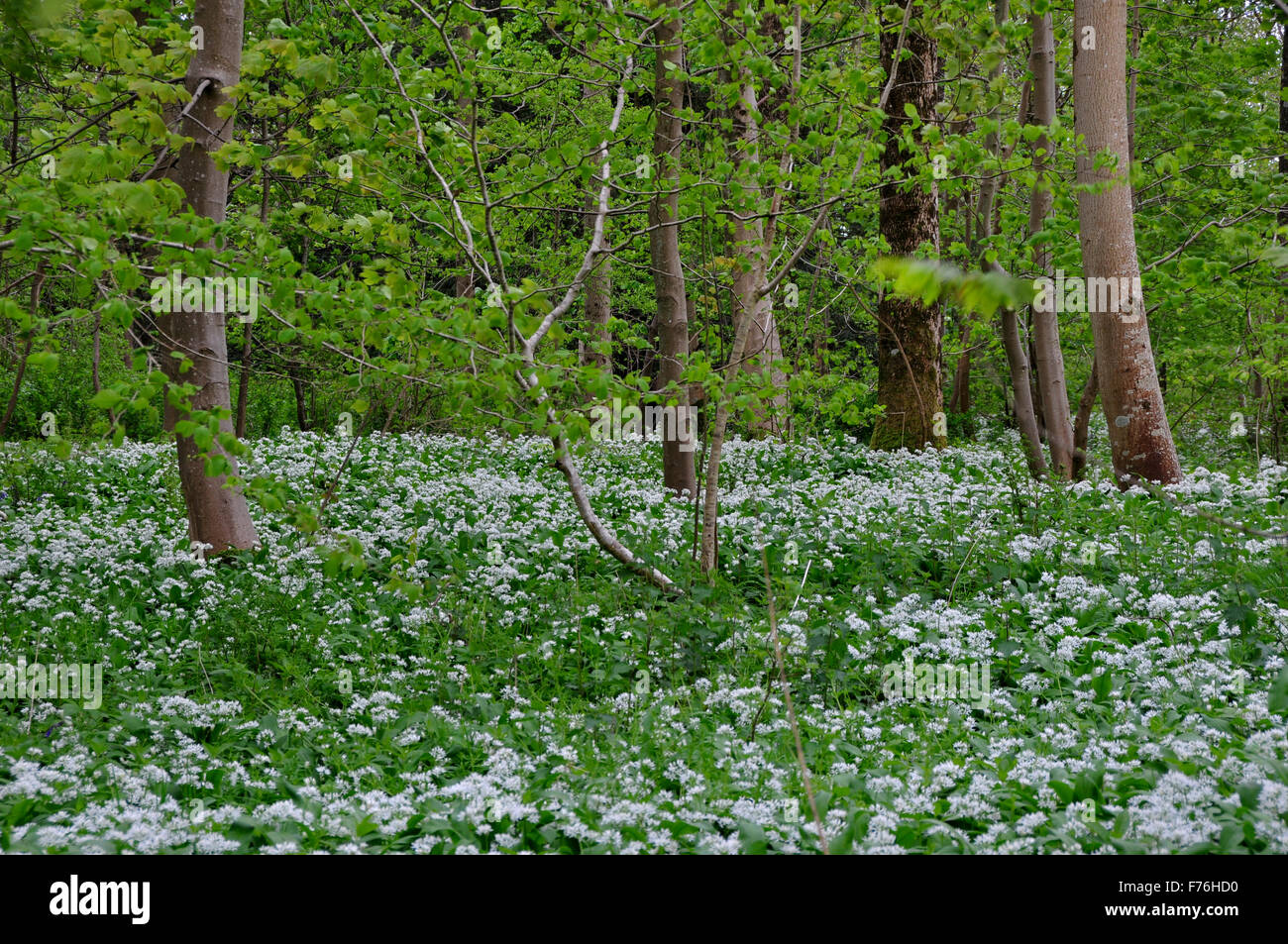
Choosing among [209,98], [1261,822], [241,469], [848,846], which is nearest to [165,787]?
[848,846]

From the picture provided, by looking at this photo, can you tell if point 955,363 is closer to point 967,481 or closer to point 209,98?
point 967,481

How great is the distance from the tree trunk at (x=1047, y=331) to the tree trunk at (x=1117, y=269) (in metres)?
0.72

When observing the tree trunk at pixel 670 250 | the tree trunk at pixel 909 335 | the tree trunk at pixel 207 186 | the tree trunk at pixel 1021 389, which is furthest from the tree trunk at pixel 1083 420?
the tree trunk at pixel 207 186

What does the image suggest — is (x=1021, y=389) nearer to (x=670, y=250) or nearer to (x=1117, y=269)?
(x=1117, y=269)

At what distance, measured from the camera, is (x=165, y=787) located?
3598 millimetres

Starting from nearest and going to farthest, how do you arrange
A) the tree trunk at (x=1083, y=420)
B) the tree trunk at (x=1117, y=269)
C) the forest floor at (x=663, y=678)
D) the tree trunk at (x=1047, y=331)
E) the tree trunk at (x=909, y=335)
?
the forest floor at (x=663, y=678) < the tree trunk at (x=1117, y=269) < the tree trunk at (x=1047, y=331) < the tree trunk at (x=1083, y=420) < the tree trunk at (x=909, y=335)

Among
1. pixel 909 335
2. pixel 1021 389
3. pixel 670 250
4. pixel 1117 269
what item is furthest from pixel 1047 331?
pixel 670 250

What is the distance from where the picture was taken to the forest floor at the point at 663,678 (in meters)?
3.14

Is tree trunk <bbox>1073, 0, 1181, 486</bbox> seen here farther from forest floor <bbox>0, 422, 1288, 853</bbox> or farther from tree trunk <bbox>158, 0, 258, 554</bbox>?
tree trunk <bbox>158, 0, 258, 554</bbox>

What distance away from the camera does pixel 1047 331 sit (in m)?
8.88

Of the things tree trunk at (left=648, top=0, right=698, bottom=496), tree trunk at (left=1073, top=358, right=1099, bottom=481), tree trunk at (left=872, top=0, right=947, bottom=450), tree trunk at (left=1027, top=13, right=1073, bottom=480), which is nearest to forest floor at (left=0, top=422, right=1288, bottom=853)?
tree trunk at (left=648, top=0, right=698, bottom=496)

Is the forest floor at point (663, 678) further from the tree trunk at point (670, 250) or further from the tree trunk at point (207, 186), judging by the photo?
the tree trunk at point (670, 250)

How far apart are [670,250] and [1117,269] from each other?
362 cm
